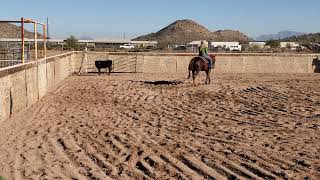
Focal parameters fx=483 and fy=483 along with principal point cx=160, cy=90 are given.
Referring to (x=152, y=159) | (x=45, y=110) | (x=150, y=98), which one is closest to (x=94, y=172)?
(x=152, y=159)

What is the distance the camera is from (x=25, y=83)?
12.9m

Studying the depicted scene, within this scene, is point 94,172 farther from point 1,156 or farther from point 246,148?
point 246,148

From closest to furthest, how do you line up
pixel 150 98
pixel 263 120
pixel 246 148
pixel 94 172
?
1. pixel 94 172
2. pixel 246 148
3. pixel 263 120
4. pixel 150 98

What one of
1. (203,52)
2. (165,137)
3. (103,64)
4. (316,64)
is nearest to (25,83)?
(165,137)

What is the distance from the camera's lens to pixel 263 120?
11109 mm

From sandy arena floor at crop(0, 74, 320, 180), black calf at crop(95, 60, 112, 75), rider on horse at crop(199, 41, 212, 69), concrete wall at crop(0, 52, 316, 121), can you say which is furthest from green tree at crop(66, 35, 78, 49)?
sandy arena floor at crop(0, 74, 320, 180)

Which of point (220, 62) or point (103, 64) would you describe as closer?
point (103, 64)

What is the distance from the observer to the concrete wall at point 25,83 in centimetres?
1093

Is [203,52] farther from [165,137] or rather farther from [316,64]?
[316,64]

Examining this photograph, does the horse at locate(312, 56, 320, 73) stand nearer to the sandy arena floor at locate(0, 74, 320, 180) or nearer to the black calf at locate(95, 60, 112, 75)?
the black calf at locate(95, 60, 112, 75)

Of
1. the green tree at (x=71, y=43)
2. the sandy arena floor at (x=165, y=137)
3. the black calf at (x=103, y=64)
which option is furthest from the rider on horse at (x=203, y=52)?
the green tree at (x=71, y=43)

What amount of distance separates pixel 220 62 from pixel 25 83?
18202mm

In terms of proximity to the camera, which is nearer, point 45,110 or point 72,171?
point 72,171

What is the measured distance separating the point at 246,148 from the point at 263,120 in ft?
10.2
